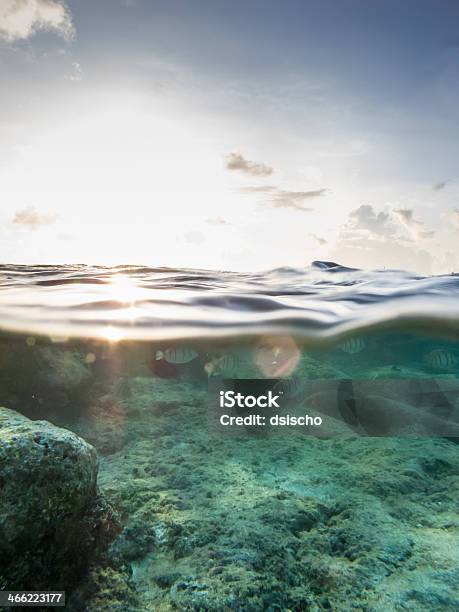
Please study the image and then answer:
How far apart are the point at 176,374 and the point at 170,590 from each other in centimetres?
790

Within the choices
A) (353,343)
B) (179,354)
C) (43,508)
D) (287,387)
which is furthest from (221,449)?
(353,343)

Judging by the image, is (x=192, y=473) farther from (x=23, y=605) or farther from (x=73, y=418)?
(x=73, y=418)

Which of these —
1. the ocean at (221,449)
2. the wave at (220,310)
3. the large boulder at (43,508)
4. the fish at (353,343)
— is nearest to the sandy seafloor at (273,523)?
the ocean at (221,449)

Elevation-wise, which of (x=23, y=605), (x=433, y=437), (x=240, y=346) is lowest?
(x=433, y=437)

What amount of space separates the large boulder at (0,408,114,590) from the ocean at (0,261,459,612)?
15mm

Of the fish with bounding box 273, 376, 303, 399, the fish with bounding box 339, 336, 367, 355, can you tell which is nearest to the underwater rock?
the fish with bounding box 273, 376, 303, 399

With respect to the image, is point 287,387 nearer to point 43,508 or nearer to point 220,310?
point 220,310

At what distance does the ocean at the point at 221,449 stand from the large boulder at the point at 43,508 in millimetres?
15

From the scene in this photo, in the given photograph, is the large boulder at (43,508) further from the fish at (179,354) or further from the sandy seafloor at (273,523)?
the fish at (179,354)

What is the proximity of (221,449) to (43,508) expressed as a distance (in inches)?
163

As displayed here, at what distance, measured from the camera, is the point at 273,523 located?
15.4 ft

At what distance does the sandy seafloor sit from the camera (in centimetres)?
370

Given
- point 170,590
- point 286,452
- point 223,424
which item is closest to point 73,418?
point 223,424

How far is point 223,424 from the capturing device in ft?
27.8
